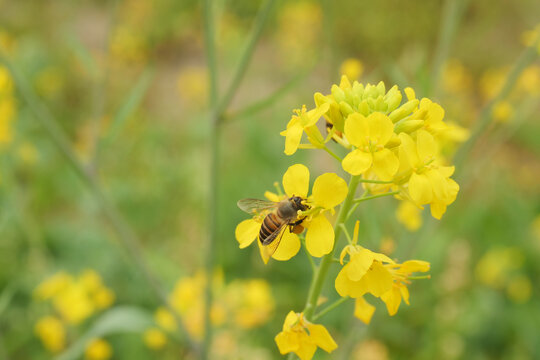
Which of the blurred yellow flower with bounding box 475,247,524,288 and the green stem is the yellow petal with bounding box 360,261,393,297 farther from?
the blurred yellow flower with bounding box 475,247,524,288

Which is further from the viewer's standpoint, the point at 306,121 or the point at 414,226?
the point at 414,226

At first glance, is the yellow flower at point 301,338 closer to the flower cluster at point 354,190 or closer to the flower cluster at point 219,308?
the flower cluster at point 354,190

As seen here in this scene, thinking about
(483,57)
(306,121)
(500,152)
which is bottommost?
(306,121)

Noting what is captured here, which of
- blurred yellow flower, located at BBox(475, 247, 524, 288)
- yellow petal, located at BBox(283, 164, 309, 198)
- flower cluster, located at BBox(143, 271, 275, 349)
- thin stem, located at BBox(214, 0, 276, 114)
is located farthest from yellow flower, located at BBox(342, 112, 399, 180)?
blurred yellow flower, located at BBox(475, 247, 524, 288)

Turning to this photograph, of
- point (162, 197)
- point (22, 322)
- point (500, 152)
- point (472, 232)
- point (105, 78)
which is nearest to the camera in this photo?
point (105, 78)

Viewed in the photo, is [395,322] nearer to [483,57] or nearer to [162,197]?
[162,197]

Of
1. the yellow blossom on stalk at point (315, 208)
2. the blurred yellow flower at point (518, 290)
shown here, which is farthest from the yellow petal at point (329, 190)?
the blurred yellow flower at point (518, 290)

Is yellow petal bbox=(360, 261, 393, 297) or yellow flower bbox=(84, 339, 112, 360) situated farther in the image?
yellow flower bbox=(84, 339, 112, 360)

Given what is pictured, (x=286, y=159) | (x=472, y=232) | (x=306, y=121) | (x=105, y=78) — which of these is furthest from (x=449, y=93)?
(x=306, y=121)
